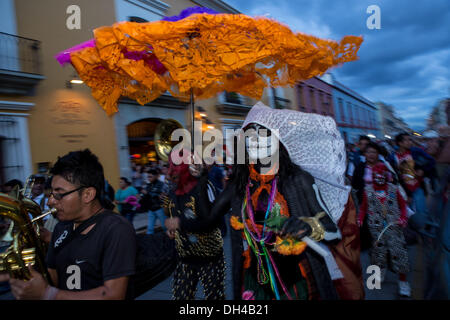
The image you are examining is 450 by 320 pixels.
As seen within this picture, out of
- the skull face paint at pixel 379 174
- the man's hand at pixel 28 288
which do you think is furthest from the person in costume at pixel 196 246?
the skull face paint at pixel 379 174

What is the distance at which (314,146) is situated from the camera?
2.09m

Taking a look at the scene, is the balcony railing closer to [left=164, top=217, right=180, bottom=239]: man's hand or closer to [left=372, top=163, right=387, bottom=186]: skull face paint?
[left=164, top=217, right=180, bottom=239]: man's hand

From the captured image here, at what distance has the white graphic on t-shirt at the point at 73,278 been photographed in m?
1.55

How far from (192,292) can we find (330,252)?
139 cm

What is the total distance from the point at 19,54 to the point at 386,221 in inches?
316

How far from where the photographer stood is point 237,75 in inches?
117

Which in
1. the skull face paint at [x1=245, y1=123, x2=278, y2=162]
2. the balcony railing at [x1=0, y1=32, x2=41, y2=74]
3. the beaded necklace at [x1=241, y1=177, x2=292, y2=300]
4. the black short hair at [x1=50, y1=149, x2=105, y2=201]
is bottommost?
the beaded necklace at [x1=241, y1=177, x2=292, y2=300]

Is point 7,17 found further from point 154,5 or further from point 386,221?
point 386,221

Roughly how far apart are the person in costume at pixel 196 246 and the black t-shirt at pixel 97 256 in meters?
0.94

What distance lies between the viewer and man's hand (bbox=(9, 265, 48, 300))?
138cm

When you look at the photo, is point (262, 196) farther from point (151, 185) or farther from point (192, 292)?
point (151, 185)

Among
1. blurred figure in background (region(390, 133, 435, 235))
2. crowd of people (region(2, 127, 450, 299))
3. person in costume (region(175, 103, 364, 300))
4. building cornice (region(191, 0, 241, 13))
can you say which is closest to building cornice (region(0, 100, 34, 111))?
crowd of people (region(2, 127, 450, 299))
